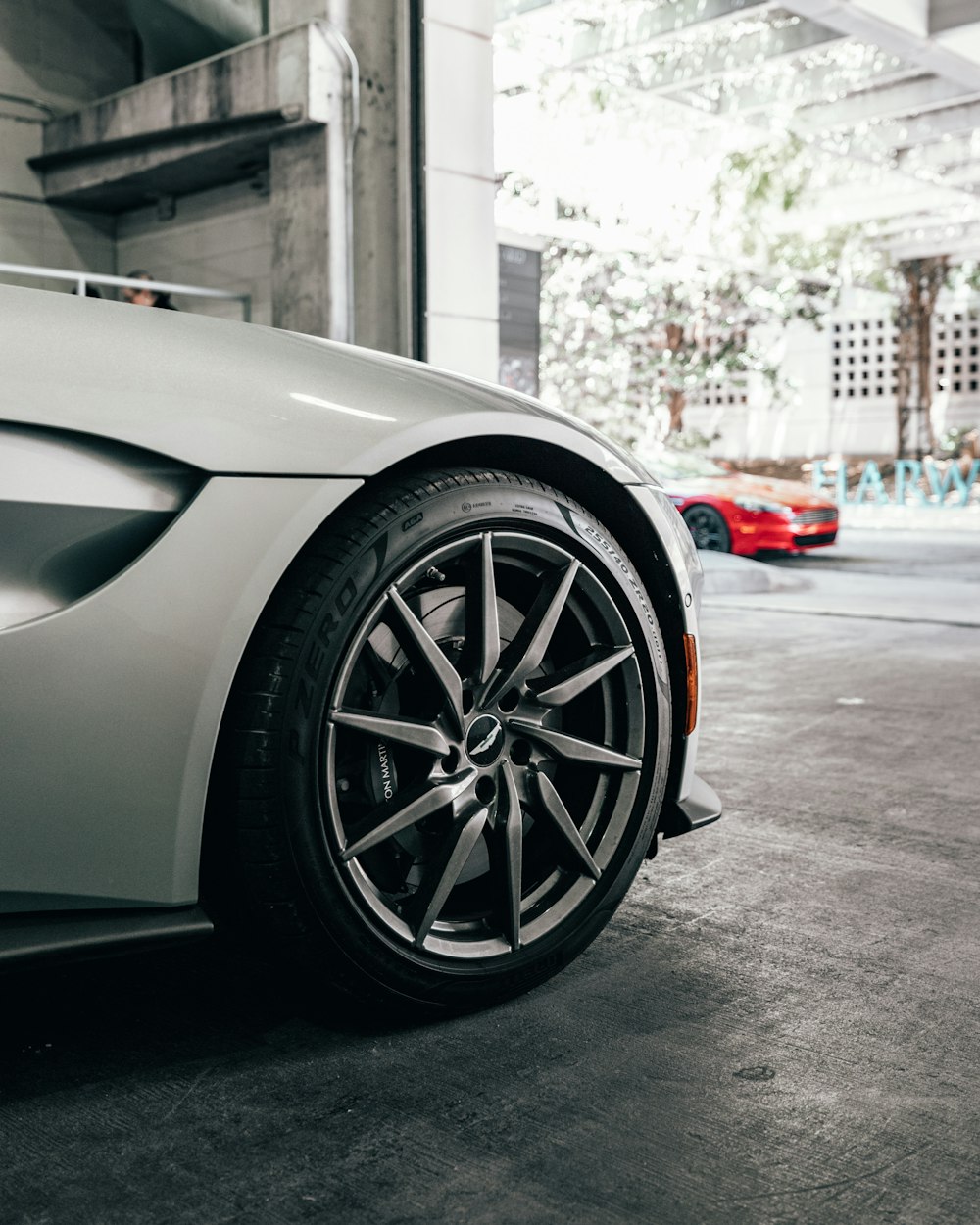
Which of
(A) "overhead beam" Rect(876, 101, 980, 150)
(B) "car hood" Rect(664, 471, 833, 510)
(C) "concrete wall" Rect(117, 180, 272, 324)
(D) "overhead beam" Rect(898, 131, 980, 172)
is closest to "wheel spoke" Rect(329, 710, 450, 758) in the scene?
(C) "concrete wall" Rect(117, 180, 272, 324)

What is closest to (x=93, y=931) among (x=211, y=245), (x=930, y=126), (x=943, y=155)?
(x=211, y=245)

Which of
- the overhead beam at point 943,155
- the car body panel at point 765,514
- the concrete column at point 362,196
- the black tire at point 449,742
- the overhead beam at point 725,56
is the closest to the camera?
the black tire at point 449,742

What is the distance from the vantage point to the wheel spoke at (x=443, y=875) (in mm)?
1861

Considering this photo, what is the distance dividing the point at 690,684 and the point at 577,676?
32 centimetres

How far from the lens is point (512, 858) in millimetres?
A: 1942

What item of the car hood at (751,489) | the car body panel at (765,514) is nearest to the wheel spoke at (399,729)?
the car body panel at (765,514)

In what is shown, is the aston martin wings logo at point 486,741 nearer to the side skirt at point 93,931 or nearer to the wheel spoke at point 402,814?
the wheel spoke at point 402,814

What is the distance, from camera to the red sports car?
13438 mm

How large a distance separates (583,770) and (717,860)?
3.05 ft

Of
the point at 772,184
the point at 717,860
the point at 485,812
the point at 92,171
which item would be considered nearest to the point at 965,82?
the point at 772,184

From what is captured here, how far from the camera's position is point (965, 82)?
558 inches

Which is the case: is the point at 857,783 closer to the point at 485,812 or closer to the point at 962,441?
the point at 485,812

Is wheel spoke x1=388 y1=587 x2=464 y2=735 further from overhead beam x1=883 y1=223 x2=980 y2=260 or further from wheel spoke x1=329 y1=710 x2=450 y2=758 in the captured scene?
overhead beam x1=883 y1=223 x2=980 y2=260

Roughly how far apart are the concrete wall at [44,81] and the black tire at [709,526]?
6.73 metres
